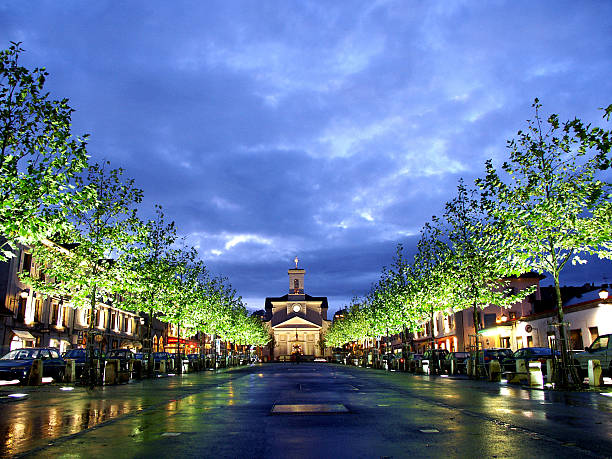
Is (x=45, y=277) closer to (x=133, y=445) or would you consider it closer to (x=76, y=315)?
(x=76, y=315)

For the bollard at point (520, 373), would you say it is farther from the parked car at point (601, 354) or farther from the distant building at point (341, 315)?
the distant building at point (341, 315)

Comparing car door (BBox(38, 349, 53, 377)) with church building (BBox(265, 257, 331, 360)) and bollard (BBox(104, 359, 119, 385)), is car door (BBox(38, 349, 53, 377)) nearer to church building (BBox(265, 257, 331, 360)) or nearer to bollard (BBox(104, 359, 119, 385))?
bollard (BBox(104, 359, 119, 385))

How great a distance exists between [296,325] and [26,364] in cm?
12697

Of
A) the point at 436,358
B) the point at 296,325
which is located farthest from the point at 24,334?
the point at 296,325

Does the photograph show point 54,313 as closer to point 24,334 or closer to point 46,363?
point 24,334

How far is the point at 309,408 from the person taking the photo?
41.9ft

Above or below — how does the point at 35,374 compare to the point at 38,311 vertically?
below

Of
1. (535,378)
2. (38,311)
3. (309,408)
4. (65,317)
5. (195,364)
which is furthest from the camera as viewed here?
(65,317)

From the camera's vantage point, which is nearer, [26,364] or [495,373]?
[495,373]

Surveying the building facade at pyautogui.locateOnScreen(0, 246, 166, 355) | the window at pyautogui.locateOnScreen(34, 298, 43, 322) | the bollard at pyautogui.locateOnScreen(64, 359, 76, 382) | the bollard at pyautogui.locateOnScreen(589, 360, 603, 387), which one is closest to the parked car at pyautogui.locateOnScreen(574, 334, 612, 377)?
the bollard at pyautogui.locateOnScreen(589, 360, 603, 387)

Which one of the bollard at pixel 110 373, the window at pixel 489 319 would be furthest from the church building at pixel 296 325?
the bollard at pixel 110 373

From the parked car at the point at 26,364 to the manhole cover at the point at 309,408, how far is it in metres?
17.7

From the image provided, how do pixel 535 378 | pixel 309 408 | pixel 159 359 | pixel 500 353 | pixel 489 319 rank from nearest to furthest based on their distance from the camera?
pixel 309 408
pixel 535 378
pixel 500 353
pixel 159 359
pixel 489 319

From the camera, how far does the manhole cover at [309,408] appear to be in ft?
39.4
